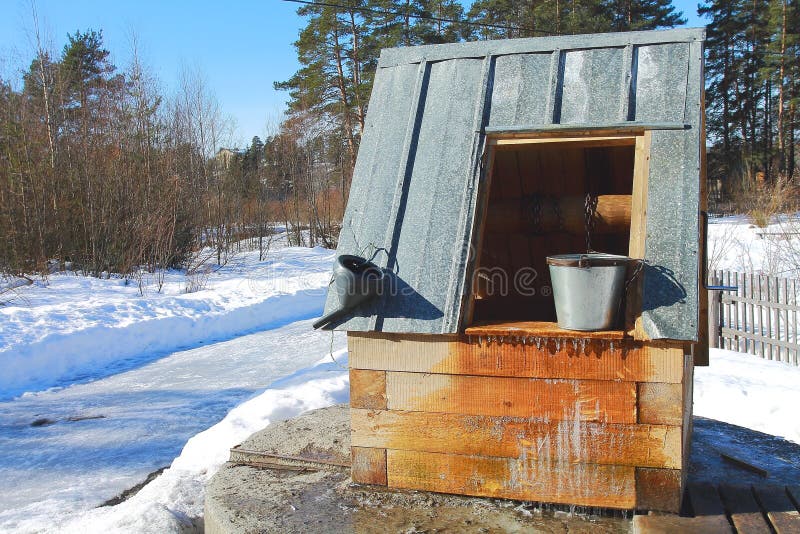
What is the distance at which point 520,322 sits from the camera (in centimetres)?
320

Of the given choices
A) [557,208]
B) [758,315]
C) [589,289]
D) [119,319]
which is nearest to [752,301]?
[758,315]

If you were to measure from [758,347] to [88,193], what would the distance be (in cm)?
1742

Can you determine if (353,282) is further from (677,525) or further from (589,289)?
(677,525)

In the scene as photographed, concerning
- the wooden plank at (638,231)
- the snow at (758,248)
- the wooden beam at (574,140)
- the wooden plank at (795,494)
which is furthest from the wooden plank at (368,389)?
the snow at (758,248)

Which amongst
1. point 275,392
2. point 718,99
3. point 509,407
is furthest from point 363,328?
point 718,99

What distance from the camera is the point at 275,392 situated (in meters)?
6.27

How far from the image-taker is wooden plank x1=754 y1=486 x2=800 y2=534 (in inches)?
108

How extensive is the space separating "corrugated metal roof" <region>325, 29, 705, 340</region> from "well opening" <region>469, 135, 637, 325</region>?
643 mm

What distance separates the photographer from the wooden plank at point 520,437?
2744 mm

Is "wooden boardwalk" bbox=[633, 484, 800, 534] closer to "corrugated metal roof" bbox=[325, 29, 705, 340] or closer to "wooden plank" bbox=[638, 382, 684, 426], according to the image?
"wooden plank" bbox=[638, 382, 684, 426]

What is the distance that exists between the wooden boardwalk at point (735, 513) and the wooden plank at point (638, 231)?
2.65ft

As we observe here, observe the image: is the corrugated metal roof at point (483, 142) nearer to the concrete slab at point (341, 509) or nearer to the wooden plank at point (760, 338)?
the concrete slab at point (341, 509)

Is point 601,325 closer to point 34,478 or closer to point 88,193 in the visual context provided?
point 34,478

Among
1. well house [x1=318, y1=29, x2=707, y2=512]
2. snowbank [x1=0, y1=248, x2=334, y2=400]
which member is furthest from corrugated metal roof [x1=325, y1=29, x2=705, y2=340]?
snowbank [x1=0, y1=248, x2=334, y2=400]
